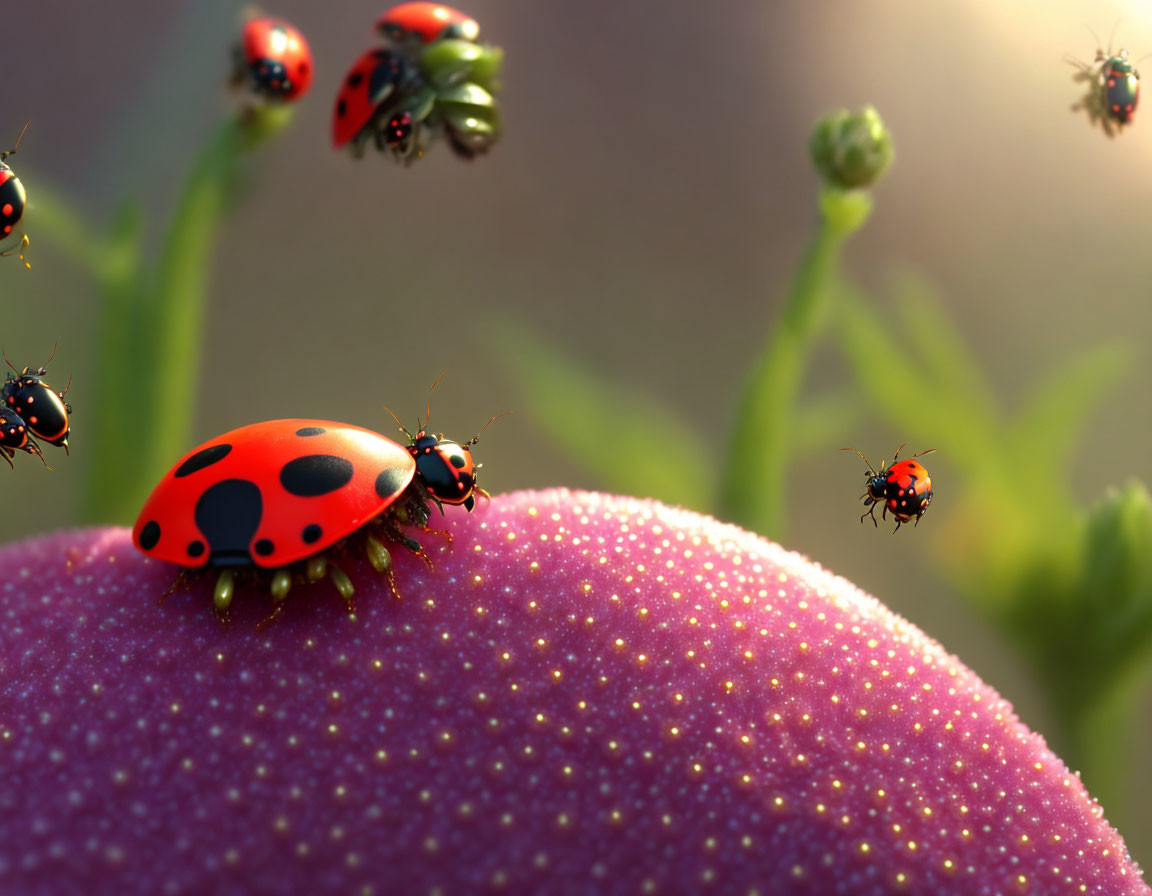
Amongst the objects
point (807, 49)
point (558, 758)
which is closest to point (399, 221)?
point (807, 49)

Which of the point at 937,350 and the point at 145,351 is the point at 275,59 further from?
the point at 937,350

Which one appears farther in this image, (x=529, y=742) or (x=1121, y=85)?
(x=1121, y=85)

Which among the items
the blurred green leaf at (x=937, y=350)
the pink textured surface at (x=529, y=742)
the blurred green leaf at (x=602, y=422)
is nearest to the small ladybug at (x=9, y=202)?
the pink textured surface at (x=529, y=742)

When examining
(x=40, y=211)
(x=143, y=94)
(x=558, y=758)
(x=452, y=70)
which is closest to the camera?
(x=558, y=758)

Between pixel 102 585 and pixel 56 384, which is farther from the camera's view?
pixel 56 384

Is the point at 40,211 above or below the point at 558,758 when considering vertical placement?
below

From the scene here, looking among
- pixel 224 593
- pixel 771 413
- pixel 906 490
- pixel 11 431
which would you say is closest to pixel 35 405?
pixel 11 431

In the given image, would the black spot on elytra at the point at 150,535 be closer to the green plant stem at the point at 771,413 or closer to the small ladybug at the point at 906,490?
the small ladybug at the point at 906,490

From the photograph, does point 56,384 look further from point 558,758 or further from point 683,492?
point 558,758
